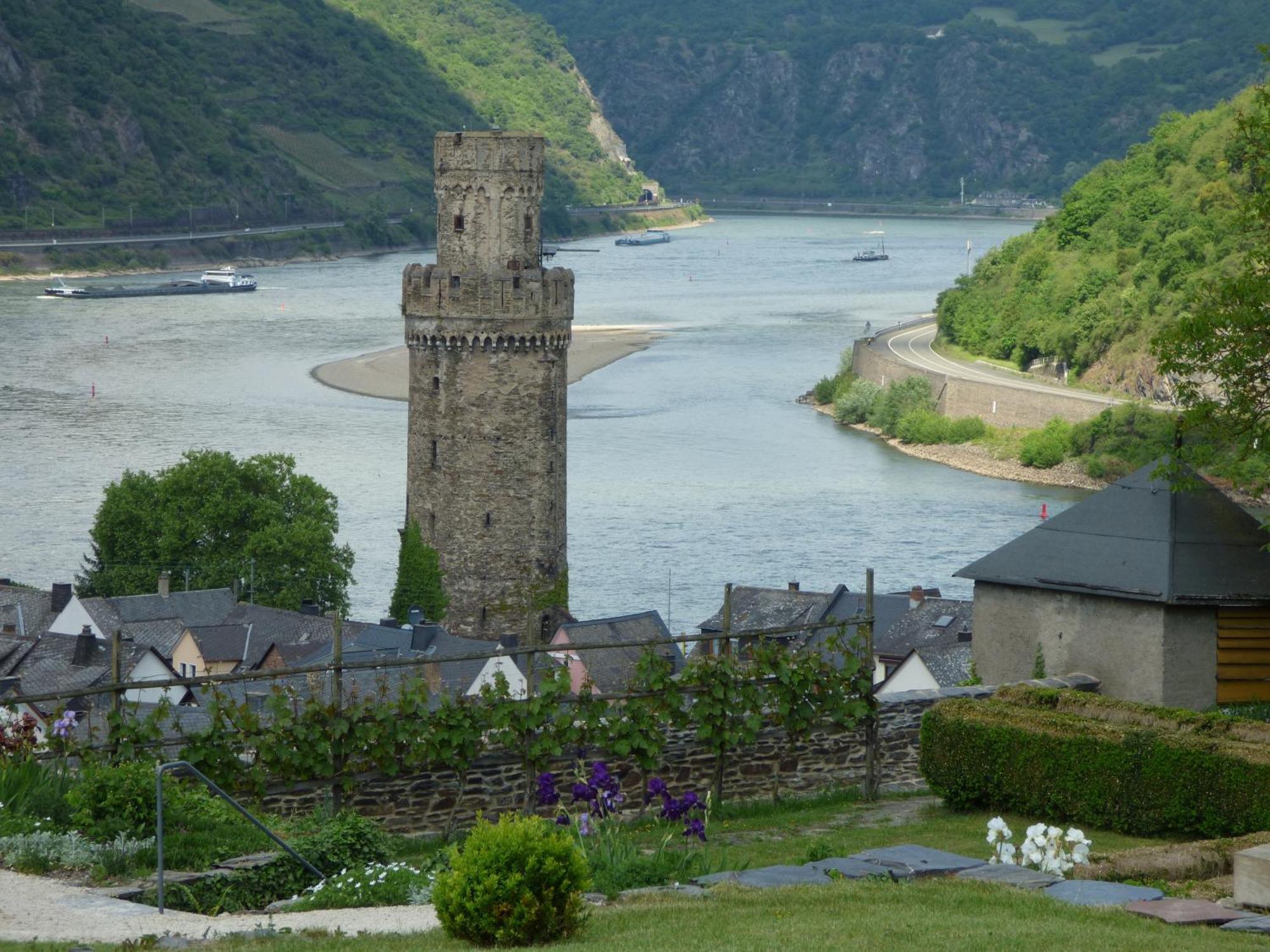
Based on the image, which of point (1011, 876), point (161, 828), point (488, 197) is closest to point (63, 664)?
point (488, 197)

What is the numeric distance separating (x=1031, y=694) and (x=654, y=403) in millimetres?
67127

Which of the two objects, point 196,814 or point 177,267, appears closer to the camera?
point 196,814

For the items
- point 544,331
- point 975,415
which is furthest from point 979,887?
point 975,415

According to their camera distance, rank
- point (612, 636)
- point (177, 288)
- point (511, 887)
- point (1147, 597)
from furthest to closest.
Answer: point (177, 288), point (612, 636), point (1147, 597), point (511, 887)

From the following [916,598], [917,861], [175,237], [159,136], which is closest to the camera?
[917,861]

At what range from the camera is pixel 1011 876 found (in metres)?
11.3

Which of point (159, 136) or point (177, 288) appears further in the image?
point (159, 136)

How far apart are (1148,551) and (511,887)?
9.03m

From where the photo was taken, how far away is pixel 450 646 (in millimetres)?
34812

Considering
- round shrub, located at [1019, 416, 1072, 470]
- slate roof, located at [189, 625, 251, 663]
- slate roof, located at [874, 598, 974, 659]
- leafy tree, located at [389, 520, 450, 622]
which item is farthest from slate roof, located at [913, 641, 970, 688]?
round shrub, located at [1019, 416, 1072, 470]

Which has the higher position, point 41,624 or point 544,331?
point 544,331

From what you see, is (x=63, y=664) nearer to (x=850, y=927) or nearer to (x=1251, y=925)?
(x=850, y=927)

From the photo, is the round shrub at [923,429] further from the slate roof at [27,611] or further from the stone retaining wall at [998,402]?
the slate roof at [27,611]

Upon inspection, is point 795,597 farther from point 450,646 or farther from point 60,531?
point 60,531
